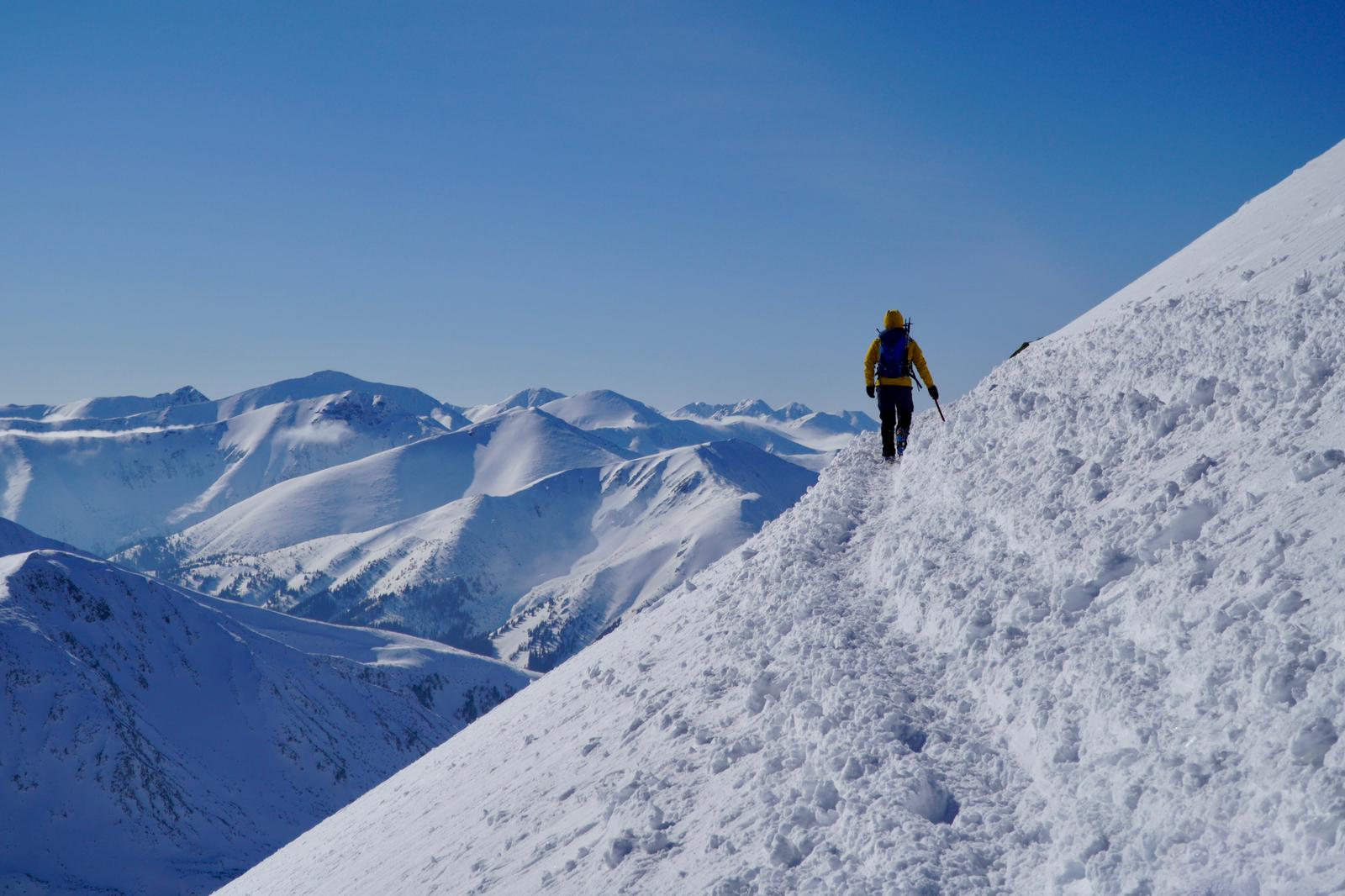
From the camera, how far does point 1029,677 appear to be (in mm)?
8930

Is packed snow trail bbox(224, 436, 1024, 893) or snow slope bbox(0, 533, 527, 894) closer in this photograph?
packed snow trail bbox(224, 436, 1024, 893)

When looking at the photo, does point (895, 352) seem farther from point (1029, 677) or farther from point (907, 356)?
point (1029, 677)

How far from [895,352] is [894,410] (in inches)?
51.3

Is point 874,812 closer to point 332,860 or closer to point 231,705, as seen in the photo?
point 332,860

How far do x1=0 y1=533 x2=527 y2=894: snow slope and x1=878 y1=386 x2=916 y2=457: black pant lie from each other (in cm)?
8926

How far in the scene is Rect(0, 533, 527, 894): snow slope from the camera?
8300 centimetres

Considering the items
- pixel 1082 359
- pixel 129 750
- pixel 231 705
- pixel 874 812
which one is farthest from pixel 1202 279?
pixel 231 705

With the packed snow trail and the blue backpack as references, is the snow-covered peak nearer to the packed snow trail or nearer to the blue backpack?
the packed snow trail

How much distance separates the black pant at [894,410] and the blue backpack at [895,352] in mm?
317

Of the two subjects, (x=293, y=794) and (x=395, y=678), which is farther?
(x=395, y=678)

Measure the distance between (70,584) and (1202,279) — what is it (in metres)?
127

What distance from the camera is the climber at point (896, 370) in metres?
18.6

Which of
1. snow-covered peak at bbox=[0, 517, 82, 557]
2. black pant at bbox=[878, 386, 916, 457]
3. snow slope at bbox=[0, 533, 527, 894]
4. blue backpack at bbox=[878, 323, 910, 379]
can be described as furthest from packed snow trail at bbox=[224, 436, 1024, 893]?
snow-covered peak at bbox=[0, 517, 82, 557]

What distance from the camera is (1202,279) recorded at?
1542cm
